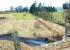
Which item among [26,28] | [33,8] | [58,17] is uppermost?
[33,8]

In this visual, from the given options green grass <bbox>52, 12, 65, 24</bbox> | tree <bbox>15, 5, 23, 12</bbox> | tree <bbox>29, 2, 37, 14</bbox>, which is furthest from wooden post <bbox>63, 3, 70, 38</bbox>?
tree <bbox>15, 5, 23, 12</bbox>

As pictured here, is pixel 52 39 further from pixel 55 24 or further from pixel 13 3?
pixel 13 3

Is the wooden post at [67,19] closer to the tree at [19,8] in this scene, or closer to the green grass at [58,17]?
the green grass at [58,17]

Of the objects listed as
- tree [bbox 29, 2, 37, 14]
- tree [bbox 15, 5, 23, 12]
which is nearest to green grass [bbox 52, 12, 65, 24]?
tree [bbox 29, 2, 37, 14]

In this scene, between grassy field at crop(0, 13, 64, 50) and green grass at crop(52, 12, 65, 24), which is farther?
green grass at crop(52, 12, 65, 24)

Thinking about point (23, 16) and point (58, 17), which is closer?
point (23, 16)

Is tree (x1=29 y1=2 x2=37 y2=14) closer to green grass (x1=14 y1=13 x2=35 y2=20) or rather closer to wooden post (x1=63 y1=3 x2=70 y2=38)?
green grass (x1=14 y1=13 x2=35 y2=20)

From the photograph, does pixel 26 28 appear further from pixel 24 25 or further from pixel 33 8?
pixel 33 8

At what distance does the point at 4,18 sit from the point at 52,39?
65 cm

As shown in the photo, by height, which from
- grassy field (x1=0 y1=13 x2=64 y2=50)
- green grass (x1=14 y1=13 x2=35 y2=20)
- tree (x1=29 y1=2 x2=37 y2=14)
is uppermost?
tree (x1=29 y1=2 x2=37 y2=14)

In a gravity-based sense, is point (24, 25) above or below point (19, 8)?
below

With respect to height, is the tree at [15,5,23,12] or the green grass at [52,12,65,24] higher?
the tree at [15,5,23,12]

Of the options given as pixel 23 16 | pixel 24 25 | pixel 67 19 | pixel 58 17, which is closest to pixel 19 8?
pixel 23 16

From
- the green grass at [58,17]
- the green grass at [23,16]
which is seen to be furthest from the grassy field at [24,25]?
the green grass at [58,17]
